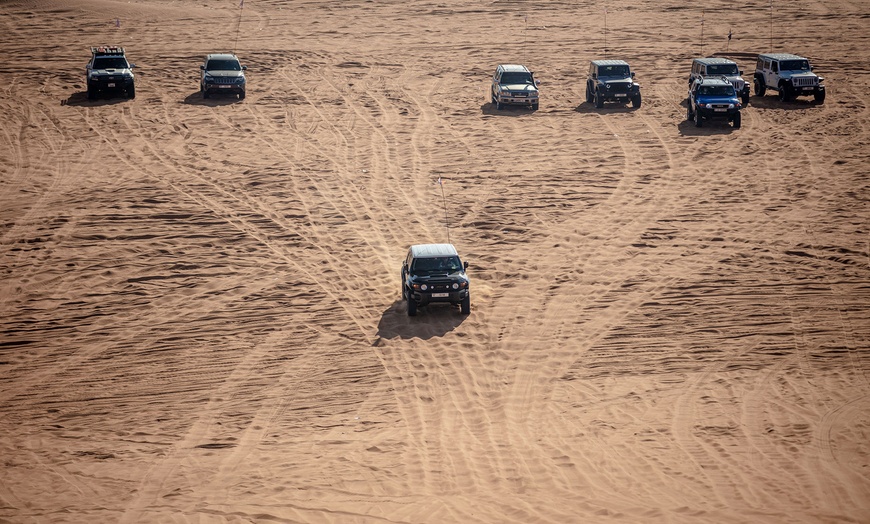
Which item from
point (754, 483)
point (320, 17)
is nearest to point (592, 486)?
point (754, 483)

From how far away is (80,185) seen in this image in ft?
100

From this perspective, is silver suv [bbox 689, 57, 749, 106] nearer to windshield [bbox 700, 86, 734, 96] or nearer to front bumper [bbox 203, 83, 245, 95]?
windshield [bbox 700, 86, 734, 96]

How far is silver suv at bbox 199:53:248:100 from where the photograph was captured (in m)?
39.6

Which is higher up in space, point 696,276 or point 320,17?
point 320,17

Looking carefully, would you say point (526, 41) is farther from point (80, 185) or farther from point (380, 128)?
point (80, 185)

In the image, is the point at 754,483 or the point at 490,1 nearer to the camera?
the point at 754,483

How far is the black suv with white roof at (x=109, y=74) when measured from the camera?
39.2m

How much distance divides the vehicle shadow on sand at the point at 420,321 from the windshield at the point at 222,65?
67.6 feet

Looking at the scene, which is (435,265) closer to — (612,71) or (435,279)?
(435,279)

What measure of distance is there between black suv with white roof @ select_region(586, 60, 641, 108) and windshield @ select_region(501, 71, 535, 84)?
252 cm

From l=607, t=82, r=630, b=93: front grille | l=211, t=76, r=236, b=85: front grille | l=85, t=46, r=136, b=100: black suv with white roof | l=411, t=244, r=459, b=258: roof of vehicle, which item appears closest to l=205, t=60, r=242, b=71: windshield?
l=211, t=76, r=236, b=85: front grille

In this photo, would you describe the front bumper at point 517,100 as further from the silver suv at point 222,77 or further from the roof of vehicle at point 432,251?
the roof of vehicle at point 432,251

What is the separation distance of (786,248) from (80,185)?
20.7 m

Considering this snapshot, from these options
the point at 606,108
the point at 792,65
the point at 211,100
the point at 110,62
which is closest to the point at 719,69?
the point at 792,65
